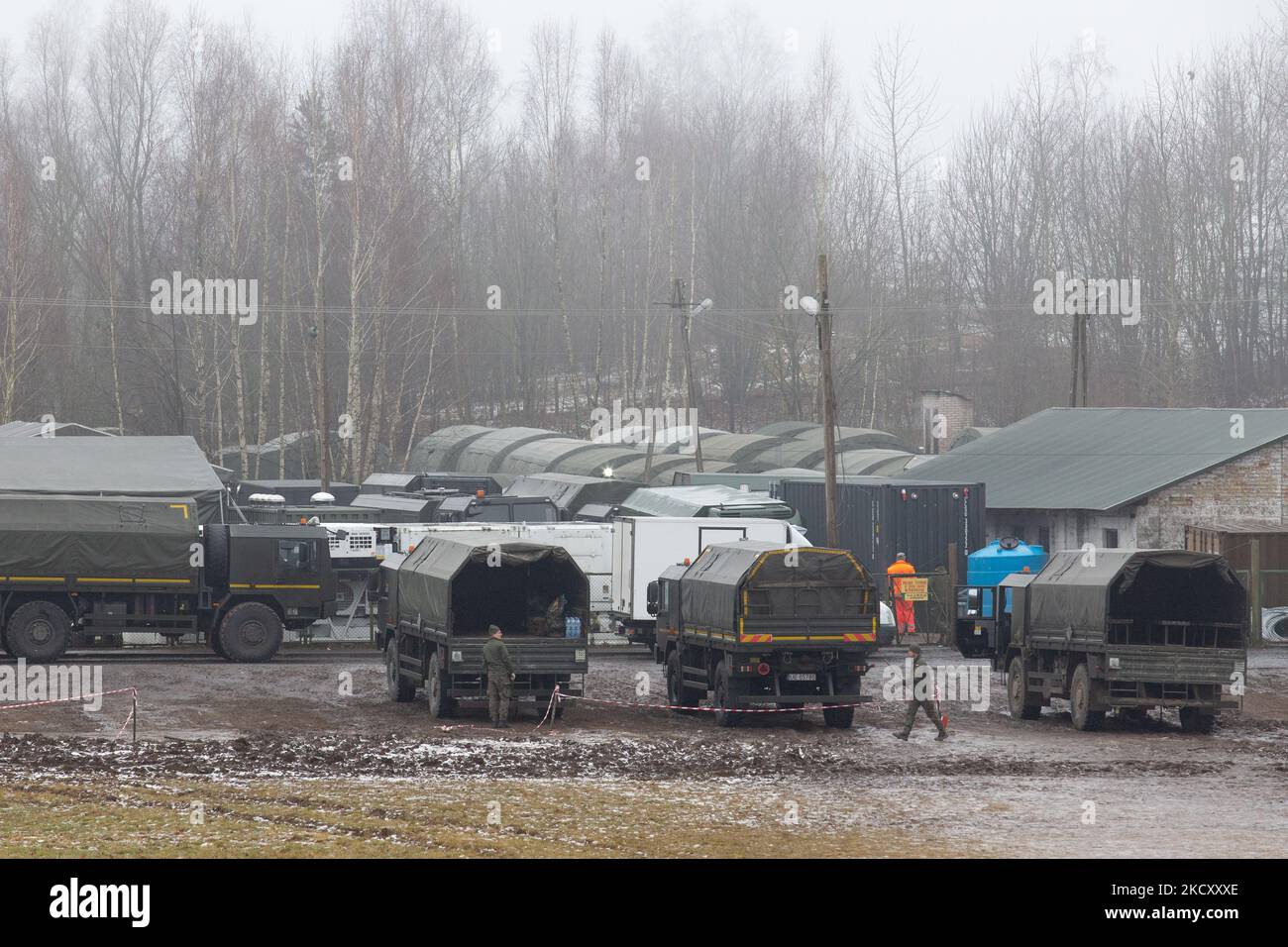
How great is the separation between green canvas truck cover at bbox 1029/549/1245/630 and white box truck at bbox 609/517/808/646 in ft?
25.8

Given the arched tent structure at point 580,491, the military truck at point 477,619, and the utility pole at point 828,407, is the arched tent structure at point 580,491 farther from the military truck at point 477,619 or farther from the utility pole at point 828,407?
the military truck at point 477,619

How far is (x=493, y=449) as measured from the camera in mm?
59406

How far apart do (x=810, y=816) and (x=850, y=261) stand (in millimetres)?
66385

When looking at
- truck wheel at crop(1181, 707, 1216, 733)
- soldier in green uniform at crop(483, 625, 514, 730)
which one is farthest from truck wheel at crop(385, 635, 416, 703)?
truck wheel at crop(1181, 707, 1216, 733)

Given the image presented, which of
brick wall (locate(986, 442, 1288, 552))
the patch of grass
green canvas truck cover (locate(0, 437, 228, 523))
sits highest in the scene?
green canvas truck cover (locate(0, 437, 228, 523))

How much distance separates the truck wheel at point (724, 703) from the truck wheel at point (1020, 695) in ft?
14.4

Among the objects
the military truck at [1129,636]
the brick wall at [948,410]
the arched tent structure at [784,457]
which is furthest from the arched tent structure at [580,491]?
the brick wall at [948,410]

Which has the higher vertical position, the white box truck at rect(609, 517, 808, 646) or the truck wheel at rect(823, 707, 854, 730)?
the white box truck at rect(609, 517, 808, 646)

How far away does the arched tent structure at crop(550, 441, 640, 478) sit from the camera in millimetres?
51906

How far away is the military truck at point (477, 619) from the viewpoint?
21.3 metres

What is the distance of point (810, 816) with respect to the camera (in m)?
14.7

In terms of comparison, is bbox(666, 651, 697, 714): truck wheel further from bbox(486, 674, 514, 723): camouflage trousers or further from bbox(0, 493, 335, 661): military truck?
bbox(0, 493, 335, 661): military truck

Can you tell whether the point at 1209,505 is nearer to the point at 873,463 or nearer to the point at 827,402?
the point at 827,402

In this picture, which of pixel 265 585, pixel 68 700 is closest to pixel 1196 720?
pixel 68 700
